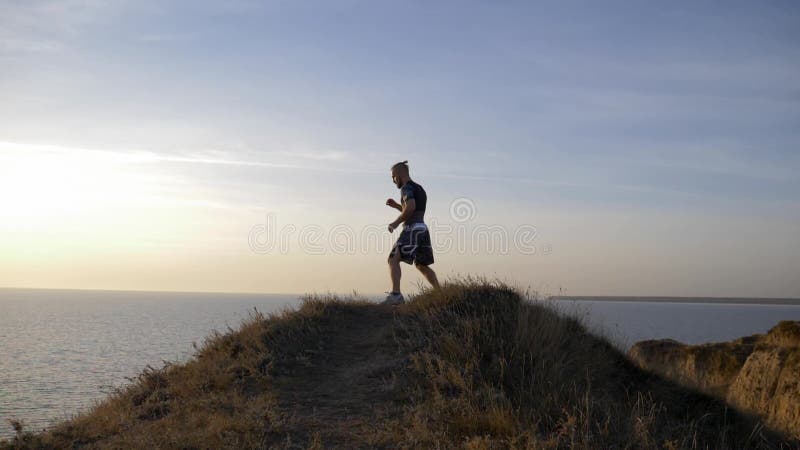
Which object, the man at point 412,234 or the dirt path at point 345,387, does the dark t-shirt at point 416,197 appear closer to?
the man at point 412,234

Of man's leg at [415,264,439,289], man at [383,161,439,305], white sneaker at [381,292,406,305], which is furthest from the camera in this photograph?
white sneaker at [381,292,406,305]

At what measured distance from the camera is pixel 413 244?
10.5 meters

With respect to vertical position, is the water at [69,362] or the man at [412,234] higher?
the man at [412,234]

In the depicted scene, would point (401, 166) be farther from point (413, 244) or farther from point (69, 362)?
point (69, 362)

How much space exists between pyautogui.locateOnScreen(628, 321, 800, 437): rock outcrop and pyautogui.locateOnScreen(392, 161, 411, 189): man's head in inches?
221

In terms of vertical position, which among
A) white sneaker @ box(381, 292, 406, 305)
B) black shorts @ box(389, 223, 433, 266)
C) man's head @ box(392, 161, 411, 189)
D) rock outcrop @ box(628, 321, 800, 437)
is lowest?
rock outcrop @ box(628, 321, 800, 437)

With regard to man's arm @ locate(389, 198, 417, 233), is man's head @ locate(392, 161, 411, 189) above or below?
above

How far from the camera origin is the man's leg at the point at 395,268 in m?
10.5

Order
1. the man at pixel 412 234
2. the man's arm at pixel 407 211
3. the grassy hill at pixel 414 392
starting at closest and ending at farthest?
the grassy hill at pixel 414 392 < the man's arm at pixel 407 211 < the man at pixel 412 234

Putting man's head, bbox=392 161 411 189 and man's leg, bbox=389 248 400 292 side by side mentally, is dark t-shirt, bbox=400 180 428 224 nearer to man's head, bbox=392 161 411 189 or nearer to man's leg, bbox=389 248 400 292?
man's head, bbox=392 161 411 189

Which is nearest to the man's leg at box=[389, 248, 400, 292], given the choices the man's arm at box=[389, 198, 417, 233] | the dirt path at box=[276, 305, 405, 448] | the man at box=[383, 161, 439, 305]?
the man at box=[383, 161, 439, 305]

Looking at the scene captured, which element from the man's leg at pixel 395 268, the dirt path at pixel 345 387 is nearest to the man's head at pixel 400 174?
the man's leg at pixel 395 268

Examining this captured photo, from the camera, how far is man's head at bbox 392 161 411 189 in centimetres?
1077

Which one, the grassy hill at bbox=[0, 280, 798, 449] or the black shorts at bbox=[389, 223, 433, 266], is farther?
the black shorts at bbox=[389, 223, 433, 266]
